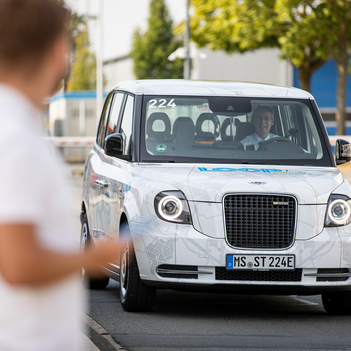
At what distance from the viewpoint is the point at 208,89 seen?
763 centimetres

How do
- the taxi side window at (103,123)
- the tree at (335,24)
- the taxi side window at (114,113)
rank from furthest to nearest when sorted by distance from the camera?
the tree at (335,24), the taxi side window at (103,123), the taxi side window at (114,113)

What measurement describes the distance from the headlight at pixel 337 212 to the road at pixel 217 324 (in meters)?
0.81

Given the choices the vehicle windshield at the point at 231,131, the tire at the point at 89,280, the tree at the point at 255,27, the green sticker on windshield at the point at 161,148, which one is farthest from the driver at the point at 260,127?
the tree at the point at 255,27

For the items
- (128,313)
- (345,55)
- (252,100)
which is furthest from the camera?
(345,55)

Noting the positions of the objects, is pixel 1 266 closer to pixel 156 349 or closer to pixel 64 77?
pixel 64 77

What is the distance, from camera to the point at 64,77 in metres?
1.93

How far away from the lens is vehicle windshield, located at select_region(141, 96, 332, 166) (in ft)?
23.5

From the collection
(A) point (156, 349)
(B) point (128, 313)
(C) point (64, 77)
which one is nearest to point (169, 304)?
(B) point (128, 313)

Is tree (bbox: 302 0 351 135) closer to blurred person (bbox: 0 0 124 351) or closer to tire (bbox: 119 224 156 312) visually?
tire (bbox: 119 224 156 312)

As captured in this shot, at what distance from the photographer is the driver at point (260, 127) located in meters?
7.34

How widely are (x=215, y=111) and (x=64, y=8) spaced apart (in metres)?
5.62

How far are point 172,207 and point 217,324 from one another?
38.2 inches

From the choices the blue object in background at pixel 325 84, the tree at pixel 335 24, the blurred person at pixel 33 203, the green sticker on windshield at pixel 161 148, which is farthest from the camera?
the blue object in background at pixel 325 84

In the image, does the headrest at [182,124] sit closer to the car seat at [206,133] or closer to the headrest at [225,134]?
the car seat at [206,133]
